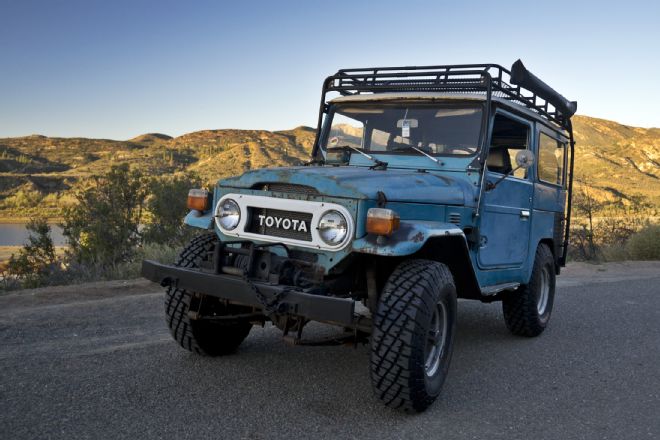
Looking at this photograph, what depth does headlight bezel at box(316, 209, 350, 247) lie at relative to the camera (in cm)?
409

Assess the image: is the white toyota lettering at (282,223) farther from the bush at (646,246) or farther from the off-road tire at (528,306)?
the bush at (646,246)

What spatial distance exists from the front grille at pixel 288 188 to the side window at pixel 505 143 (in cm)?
178

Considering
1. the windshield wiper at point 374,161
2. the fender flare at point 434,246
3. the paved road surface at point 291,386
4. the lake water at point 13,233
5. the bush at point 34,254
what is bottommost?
the lake water at point 13,233

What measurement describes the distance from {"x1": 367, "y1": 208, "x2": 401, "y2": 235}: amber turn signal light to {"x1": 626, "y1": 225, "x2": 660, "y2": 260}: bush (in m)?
15.6

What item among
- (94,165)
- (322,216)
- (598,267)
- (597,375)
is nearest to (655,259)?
(598,267)

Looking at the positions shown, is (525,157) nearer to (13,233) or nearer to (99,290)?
(99,290)

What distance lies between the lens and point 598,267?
14.5 metres

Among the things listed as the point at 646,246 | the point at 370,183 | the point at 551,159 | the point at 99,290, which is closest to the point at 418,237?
the point at 370,183

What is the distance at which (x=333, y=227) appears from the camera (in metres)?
4.12

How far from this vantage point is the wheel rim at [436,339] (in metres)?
4.31

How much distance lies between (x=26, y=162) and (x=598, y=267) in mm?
54021

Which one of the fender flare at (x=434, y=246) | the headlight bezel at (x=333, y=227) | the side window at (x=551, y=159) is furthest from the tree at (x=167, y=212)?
the headlight bezel at (x=333, y=227)

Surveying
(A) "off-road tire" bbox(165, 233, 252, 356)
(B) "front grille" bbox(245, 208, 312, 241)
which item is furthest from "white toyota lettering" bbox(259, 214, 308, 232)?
(A) "off-road tire" bbox(165, 233, 252, 356)

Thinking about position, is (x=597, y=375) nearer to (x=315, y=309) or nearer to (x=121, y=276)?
(x=315, y=309)
